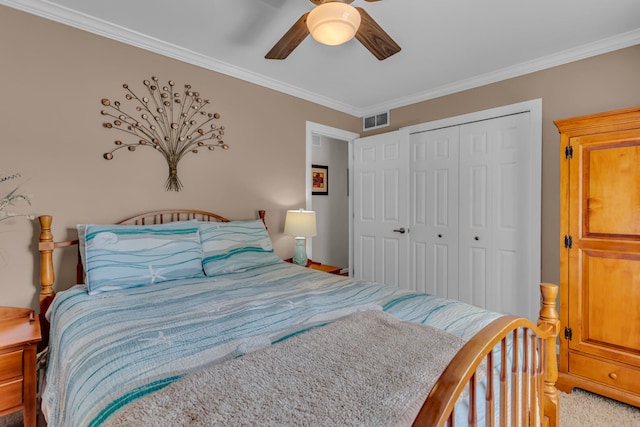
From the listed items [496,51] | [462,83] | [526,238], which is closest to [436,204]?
[526,238]

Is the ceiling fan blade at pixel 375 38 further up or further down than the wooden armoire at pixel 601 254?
→ further up

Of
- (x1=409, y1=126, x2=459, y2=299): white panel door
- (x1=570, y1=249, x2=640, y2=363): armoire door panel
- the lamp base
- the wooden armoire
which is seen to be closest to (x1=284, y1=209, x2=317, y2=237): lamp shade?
the lamp base

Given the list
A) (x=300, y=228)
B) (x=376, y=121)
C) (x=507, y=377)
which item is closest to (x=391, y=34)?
(x=376, y=121)

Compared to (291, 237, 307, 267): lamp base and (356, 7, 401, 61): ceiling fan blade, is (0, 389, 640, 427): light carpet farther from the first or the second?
(356, 7, 401, 61): ceiling fan blade

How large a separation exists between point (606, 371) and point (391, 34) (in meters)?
2.68

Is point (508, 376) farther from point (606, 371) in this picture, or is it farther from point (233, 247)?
point (233, 247)

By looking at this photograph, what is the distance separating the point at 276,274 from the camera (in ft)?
7.23

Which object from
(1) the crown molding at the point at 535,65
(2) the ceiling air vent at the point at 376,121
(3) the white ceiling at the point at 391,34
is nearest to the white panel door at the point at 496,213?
(1) the crown molding at the point at 535,65

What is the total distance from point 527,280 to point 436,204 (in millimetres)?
1101

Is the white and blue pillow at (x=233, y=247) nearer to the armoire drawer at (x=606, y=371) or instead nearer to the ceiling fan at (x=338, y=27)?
the ceiling fan at (x=338, y=27)

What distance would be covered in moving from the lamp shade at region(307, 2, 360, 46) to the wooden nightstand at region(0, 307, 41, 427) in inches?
80.2

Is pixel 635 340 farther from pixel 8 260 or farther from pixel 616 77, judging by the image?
pixel 8 260

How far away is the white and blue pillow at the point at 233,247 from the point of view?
2.24 meters

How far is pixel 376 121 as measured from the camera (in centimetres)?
389
